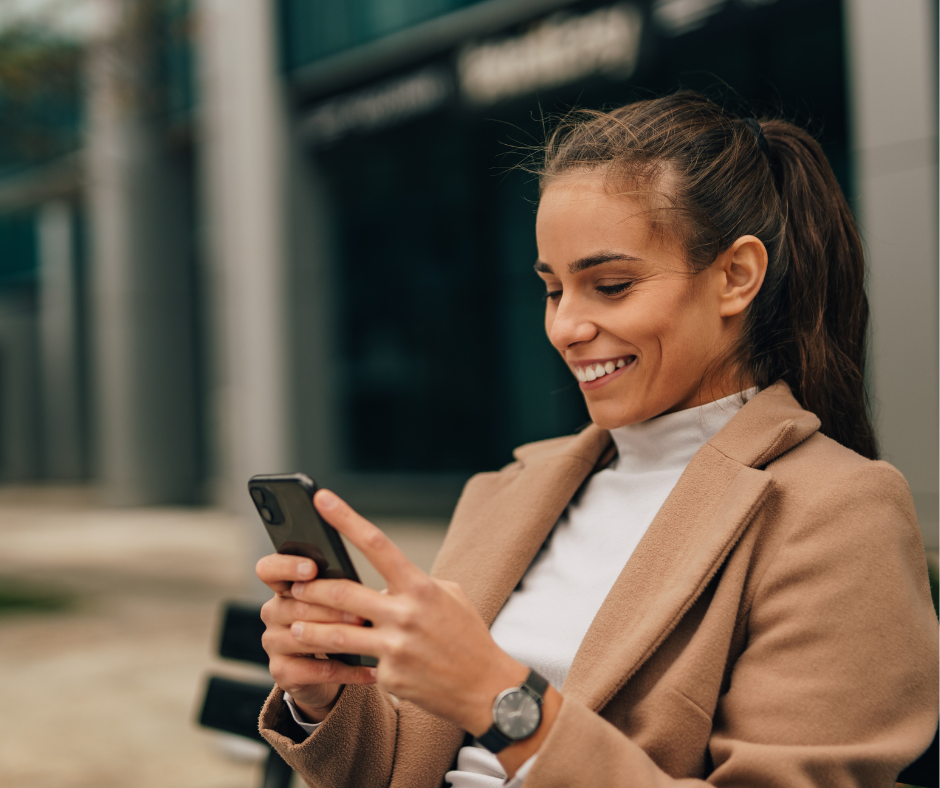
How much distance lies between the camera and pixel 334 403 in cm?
1128

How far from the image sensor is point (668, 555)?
4.94 feet

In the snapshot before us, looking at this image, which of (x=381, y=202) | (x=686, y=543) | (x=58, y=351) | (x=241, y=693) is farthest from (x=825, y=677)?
Answer: (x=58, y=351)

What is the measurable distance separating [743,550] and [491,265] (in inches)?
350

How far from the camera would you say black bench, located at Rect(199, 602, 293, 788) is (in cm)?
266

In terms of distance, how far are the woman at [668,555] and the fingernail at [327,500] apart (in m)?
0.01

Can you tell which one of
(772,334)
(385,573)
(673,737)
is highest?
(772,334)

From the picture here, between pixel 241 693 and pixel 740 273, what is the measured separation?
188 cm

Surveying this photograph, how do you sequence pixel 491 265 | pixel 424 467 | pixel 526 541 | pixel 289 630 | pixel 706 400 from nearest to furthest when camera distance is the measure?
pixel 289 630, pixel 706 400, pixel 526 541, pixel 491 265, pixel 424 467

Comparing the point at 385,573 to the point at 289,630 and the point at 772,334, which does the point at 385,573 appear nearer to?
the point at 289,630

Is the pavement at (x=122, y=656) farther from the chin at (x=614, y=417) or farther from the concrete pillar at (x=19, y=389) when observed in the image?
the concrete pillar at (x=19, y=389)

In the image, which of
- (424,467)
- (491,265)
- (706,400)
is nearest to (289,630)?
(706,400)

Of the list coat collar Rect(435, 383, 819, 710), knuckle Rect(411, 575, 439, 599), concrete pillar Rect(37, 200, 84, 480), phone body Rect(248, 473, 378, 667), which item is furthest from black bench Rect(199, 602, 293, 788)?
concrete pillar Rect(37, 200, 84, 480)

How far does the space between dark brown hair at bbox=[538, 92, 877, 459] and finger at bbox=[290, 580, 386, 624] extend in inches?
30.8

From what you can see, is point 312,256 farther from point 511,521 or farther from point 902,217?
point 511,521
